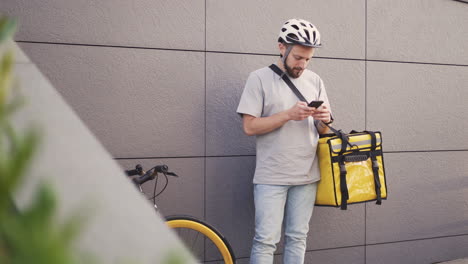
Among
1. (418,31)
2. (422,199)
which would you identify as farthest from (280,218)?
(418,31)

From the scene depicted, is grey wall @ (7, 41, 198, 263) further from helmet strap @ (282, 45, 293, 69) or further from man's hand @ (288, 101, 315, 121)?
helmet strap @ (282, 45, 293, 69)

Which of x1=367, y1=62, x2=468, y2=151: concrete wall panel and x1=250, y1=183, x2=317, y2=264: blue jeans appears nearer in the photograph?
x1=250, y1=183, x2=317, y2=264: blue jeans

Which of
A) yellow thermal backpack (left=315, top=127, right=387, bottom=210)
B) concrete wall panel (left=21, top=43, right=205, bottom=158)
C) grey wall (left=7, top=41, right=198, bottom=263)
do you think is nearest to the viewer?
grey wall (left=7, top=41, right=198, bottom=263)

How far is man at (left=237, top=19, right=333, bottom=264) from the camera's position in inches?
157

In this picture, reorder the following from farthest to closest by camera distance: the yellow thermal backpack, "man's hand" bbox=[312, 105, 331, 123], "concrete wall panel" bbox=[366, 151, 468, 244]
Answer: "concrete wall panel" bbox=[366, 151, 468, 244], the yellow thermal backpack, "man's hand" bbox=[312, 105, 331, 123]

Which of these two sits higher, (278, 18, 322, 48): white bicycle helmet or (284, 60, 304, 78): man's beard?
(278, 18, 322, 48): white bicycle helmet

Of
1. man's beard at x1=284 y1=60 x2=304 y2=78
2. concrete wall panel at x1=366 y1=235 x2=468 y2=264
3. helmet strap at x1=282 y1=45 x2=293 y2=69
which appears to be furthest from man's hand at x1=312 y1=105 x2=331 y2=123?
concrete wall panel at x1=366 y1=235 x2=468 y2=264

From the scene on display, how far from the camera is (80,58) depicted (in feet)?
13.9

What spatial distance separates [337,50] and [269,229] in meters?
1.85

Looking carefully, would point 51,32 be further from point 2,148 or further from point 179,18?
point 2,148

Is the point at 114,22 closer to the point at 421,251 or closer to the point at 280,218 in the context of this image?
the point at 280,218

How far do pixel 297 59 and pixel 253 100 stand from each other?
1.31 feet

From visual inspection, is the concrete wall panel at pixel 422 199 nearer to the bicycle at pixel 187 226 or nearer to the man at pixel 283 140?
the man at pixel 283 140

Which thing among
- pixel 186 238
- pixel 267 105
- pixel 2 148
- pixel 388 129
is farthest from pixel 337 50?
pixel 2 148
